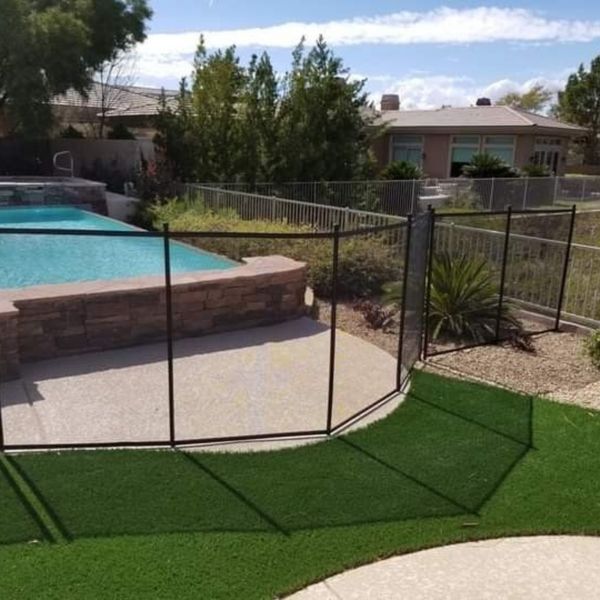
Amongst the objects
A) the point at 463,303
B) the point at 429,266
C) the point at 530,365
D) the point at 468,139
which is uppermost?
the point at 468,139

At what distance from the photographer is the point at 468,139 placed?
93.5 ft

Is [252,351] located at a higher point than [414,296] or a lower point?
lower

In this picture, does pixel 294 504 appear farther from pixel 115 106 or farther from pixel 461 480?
pixel 115 106

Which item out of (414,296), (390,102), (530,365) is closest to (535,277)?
(530,365)

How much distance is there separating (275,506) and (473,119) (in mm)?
27443

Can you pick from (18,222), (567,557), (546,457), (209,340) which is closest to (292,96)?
(18,222)

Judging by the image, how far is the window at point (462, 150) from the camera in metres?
28.4

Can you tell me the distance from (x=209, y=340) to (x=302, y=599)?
13.8 feet

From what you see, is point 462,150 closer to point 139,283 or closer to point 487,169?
point 487,169

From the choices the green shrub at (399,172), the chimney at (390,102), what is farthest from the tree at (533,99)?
the green shrub at (399,172)

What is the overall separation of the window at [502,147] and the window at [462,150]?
0.52 m

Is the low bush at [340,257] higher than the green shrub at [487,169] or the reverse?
the reverse

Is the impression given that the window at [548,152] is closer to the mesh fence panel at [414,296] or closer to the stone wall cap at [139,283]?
the stone wall cap at [139,283]

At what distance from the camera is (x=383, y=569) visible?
3348 millimetres
